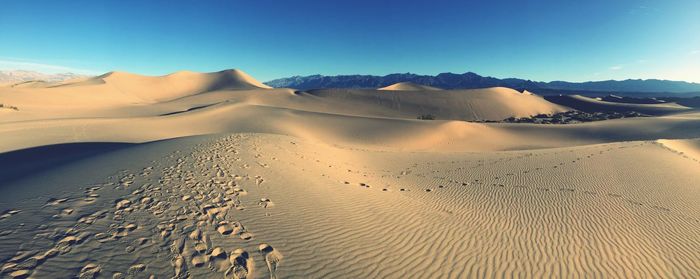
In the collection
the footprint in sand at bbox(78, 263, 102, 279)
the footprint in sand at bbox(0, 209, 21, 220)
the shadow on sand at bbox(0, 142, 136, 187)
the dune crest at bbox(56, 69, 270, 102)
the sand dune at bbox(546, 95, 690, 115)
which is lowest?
the sand dune at bbox(546, 95, 690, 115)

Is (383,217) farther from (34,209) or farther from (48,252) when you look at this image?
(34,209)

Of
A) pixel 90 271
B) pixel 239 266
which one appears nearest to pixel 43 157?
pixel 90 271

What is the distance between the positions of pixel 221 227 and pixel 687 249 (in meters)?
10.0

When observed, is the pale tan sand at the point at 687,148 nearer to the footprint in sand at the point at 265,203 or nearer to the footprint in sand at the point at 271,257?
the footprint in sand at the point at 265,203

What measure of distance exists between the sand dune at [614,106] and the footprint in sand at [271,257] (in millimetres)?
77921

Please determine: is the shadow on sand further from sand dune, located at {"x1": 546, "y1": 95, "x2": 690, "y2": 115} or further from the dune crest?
sand dune, located at {"x1": 546, "y1": 95, "x2": 690, "y2": 115}

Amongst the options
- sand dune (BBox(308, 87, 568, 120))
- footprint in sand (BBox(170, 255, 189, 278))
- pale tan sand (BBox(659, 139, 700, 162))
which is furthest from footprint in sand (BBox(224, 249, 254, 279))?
sand dune (BBox(308, 87, 568, 120))

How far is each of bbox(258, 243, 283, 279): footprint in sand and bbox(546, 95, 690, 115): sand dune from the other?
77921mm

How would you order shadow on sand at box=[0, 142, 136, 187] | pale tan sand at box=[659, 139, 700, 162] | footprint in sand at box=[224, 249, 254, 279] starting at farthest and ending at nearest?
pale tan sand at box=[659, 139, 700, 162] → shadow on sand at box=[0, 142, 136, 187] → footprint in sand at box=[224, 249, 254, 279]

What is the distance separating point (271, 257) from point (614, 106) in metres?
91.5

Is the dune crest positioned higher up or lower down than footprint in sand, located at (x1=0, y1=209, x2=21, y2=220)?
higher up

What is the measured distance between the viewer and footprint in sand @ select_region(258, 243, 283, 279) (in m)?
4.66

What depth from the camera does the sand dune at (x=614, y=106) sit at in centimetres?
5914

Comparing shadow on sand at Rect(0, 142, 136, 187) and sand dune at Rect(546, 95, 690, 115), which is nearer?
shadow on sand at Rect(0, 142, 136, 187)
